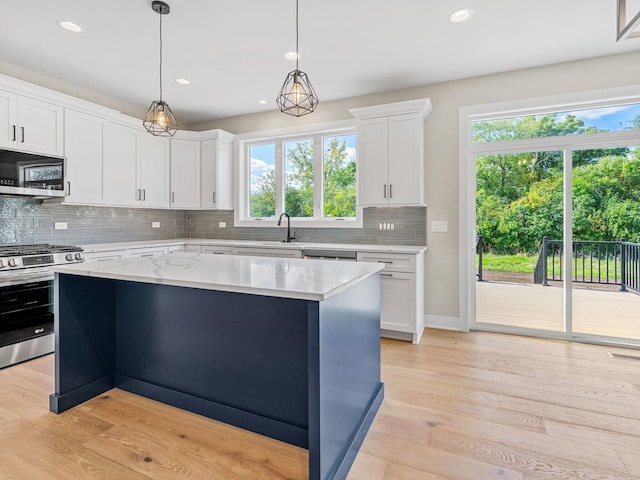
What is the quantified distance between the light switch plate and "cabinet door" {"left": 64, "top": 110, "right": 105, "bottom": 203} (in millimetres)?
3813

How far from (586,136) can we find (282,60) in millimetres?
3090

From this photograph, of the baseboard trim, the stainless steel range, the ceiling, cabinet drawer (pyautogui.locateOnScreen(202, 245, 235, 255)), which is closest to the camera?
the ceiling

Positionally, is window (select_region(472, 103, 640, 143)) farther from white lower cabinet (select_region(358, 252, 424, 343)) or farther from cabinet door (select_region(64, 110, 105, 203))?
cabinet door (select_region(64, 110, 105, 203))

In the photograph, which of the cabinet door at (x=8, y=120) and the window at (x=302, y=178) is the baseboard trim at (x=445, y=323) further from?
the cabinet door at (x=8, y=120)

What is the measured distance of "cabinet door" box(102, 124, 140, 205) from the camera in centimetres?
401

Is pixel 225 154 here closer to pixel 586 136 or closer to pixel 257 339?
pixel 257 339

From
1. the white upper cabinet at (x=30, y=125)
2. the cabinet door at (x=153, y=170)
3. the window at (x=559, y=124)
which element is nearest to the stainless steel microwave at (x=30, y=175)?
the white upper cabinet at (x=30, y=125)

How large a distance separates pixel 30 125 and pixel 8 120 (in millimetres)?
175

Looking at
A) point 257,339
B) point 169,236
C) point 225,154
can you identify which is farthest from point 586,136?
point 169,236

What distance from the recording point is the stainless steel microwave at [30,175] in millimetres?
3068

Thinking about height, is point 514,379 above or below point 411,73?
below

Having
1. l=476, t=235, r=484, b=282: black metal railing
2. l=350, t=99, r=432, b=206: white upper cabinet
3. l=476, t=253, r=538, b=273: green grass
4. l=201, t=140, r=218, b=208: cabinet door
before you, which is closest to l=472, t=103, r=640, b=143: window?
l=350, t=99, r=432, b=206: white upper cabinet

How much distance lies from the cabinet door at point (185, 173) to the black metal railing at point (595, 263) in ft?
14.3

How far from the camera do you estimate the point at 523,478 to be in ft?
5.30
